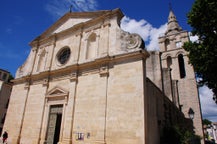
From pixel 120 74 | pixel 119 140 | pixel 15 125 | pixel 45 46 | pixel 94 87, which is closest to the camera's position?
pixel 119 140

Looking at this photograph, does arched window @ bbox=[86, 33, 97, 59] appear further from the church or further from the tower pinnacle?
the tower pinnacle

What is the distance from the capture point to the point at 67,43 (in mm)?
13555

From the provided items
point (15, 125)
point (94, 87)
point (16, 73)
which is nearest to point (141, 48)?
point (94, 87)

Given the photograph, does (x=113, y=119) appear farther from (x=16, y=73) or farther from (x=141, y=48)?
(x=16, y=73)

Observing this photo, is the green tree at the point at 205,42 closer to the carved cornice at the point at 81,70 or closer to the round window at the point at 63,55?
the carved cornice at the point at 81,70

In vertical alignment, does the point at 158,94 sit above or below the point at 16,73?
below

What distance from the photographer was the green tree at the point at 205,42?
28.2ft

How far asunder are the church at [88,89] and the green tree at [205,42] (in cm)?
278

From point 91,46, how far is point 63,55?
9.46 ft

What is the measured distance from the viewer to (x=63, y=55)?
13773mm

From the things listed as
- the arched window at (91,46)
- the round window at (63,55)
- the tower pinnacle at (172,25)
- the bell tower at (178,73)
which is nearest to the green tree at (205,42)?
the arched window at (91,46)

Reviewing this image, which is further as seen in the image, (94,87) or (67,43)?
(67,43)

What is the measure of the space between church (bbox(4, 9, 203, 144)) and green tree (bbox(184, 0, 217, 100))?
2.78 meters

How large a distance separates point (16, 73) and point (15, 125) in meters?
5.12
